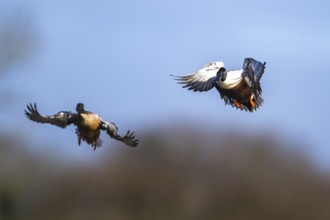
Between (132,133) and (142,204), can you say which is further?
(142,204)

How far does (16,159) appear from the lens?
1432 cm

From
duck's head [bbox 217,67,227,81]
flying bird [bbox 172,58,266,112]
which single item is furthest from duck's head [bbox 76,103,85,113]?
duck's head [bbox 217,67,227,81]

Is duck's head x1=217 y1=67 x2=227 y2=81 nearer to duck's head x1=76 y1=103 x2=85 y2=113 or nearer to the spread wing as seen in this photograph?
the spread wing

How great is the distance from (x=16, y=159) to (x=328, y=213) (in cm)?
916

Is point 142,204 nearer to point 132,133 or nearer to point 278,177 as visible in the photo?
point 278,177

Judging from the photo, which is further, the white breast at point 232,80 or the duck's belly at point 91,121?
the white breast at point 232,80

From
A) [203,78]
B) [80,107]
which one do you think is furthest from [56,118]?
[203,78]

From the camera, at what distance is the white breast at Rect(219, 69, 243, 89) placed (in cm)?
539

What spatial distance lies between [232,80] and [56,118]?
2.29 feet

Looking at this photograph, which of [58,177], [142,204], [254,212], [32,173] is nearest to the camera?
[32,173]

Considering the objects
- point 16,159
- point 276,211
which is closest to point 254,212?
point 276,211

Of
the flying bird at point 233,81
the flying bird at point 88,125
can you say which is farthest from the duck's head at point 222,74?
the flying bird at point 88,125

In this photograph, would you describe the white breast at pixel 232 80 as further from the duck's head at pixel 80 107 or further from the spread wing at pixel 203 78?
the duck's head at pixel 80 107

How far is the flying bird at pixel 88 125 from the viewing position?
5.25m
